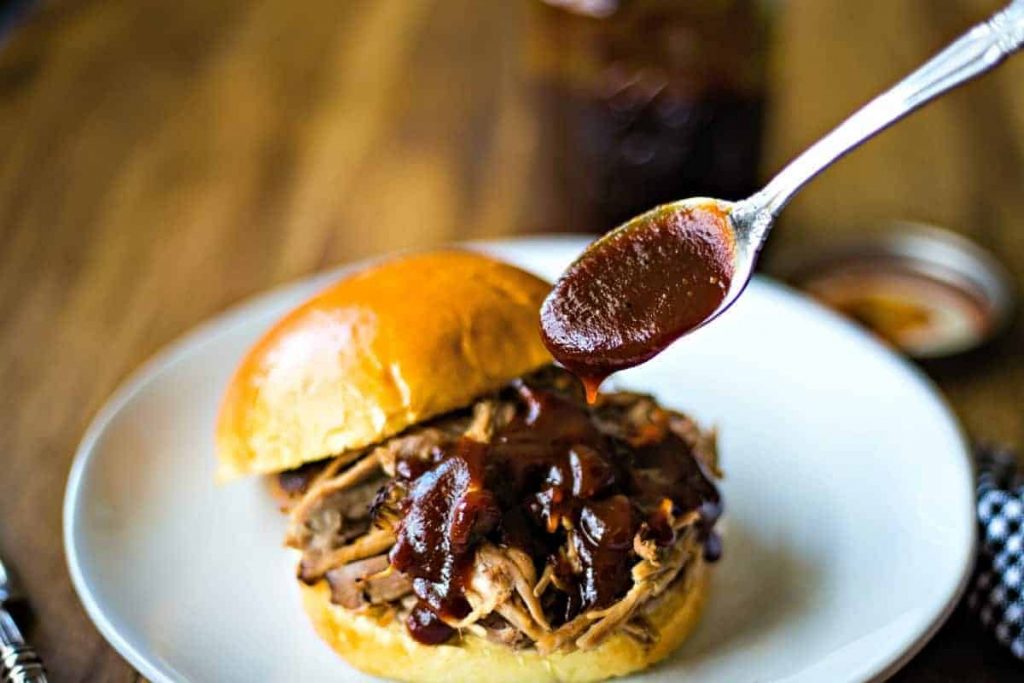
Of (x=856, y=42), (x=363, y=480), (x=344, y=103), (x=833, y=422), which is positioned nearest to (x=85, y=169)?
(x=344, y=103)

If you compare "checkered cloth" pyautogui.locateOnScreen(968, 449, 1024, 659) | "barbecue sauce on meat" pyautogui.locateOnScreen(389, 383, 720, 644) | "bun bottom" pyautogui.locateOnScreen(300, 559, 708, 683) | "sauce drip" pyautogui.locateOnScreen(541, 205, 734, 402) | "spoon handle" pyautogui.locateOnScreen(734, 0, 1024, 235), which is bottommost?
"bun bottom" pyautogui.locateOnScreen(300, 559, 708, 683)

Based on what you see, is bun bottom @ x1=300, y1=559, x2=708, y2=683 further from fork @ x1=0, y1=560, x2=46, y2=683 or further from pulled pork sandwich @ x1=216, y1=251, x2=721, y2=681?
fork @ x1=0, y1=560, x2=46, y2=683

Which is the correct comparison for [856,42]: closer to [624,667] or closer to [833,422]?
[833,422]

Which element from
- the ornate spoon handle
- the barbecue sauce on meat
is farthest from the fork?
the barbecue sauce on meat

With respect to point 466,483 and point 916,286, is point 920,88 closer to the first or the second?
point 466,483

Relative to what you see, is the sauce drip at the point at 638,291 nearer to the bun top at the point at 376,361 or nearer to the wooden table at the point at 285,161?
the bun top at the point at 376,361

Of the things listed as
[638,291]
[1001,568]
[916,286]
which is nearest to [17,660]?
[638,291]

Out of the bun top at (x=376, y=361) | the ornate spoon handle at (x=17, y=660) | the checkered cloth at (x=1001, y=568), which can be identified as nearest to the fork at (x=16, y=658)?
the ornate spoon handle at (x=17, y=660)
